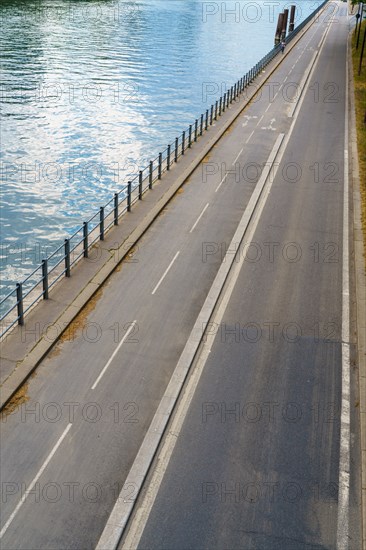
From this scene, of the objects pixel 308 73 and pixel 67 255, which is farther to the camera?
pixel 308 73

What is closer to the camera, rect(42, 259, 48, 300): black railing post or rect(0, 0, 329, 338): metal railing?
rect(0, 0, 329, 338): metal railing

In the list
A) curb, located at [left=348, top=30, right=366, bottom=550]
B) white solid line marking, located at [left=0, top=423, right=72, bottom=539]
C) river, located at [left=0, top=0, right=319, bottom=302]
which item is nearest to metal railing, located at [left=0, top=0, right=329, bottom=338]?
river, located at [left=0, top=0, right=319, bottom=302]

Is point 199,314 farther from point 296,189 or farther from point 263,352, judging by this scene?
point 296,189

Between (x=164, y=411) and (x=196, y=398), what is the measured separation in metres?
0.95

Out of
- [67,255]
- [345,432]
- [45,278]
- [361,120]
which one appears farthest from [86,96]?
[345,432]

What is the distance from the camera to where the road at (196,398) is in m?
11.4

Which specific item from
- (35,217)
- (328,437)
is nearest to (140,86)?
(35,217)

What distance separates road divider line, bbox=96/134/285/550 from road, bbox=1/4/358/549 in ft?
0.62

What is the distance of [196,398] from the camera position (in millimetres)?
14594

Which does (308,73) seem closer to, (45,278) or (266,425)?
(45,278)

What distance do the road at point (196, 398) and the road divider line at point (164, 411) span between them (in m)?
0.19

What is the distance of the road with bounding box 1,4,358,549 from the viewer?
37.4ft

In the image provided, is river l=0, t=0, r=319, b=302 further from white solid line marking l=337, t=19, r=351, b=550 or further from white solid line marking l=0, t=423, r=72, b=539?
white solid line marking l=337, t=19, r=351, b=550

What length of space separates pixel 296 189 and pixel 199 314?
43.5 ft
